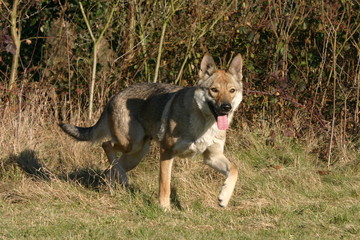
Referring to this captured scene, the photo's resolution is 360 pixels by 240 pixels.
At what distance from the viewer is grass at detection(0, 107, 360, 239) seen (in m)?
5.74

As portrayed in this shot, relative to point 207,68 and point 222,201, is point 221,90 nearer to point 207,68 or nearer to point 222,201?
point 207,68

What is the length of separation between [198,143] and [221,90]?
599 millimetres

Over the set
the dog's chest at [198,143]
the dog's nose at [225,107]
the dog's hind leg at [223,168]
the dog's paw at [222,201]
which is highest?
the dog's nose at [225,107]

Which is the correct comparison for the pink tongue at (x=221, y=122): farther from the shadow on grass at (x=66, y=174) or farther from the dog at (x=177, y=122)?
the shadow on grass at (x=66, y=174)

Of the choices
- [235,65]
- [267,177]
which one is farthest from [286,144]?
[235,65]

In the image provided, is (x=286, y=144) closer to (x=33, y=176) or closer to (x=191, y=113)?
(x=191, y=113)

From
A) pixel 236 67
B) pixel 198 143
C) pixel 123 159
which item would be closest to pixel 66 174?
pixel 123 159

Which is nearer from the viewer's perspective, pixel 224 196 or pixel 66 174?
pixel 224 196

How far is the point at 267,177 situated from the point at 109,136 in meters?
1.95

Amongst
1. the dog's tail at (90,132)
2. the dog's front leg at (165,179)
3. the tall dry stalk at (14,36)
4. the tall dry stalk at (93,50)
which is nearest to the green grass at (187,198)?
the dog's front leg at (165,179)

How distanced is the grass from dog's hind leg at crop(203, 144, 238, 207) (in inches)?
6.1

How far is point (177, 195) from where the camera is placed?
23.2 ft

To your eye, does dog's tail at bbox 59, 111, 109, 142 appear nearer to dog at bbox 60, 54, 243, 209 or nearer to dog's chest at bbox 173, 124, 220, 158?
dog at bbox 60, 54, 243, 209

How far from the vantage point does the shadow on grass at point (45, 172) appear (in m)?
7.50
